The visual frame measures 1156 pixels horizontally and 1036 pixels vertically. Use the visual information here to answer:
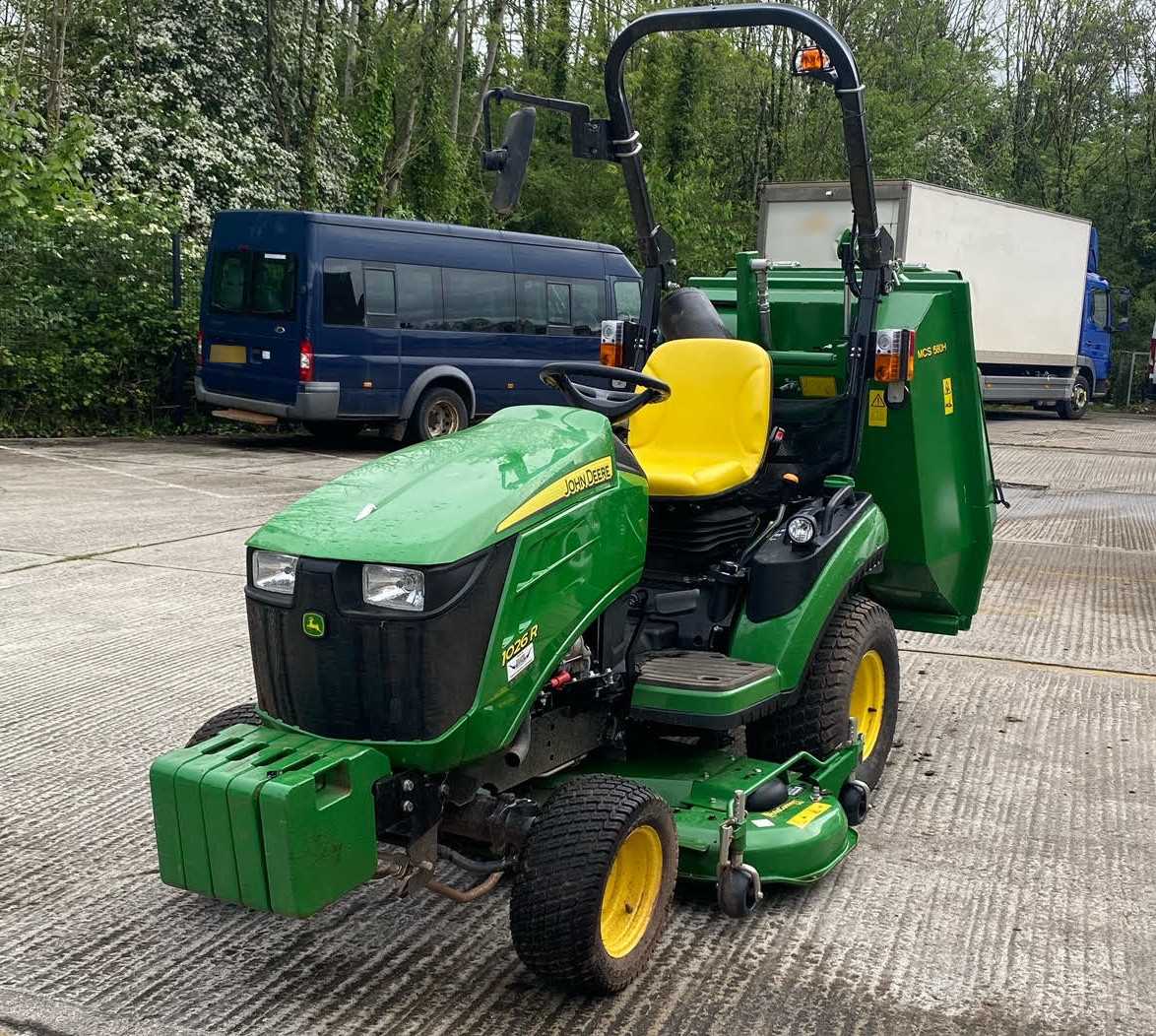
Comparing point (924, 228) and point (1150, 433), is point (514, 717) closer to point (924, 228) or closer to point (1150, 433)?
point (924, 228)

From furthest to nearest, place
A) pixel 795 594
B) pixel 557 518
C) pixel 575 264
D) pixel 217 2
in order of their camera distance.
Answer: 1. pixel 217 2
2. pixel 575 264
3. pixel 795 594
4. pixel 557 518

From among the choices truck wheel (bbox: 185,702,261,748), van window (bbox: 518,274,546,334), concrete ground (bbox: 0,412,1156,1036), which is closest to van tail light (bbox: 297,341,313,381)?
van window (bbox: 518,274,546,334)

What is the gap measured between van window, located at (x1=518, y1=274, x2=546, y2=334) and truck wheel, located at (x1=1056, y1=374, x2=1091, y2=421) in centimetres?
1063

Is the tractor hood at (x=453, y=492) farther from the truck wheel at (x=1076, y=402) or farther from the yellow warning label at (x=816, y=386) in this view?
the truck wheel at (x=1076, y=402)

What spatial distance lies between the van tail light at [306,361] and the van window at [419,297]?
108cm

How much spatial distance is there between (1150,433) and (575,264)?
953 cm

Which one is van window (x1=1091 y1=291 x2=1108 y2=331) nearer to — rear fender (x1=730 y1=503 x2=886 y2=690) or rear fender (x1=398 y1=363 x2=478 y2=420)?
rear fender (x1=398 y1=363 x2=478 y2=420)

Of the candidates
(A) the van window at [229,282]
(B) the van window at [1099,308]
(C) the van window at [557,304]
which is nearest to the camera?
(A) the van window at [229,282]

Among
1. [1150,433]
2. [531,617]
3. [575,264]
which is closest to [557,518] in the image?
[531,617]

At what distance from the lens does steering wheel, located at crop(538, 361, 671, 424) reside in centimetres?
351

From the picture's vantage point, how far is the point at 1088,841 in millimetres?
4000

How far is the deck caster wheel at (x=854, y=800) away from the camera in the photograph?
3893 mm

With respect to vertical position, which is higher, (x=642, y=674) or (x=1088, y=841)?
(x=642, y=674)

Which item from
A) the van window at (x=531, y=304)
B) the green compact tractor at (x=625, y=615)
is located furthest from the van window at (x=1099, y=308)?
the green compact tractor at (x=625, y=615)
